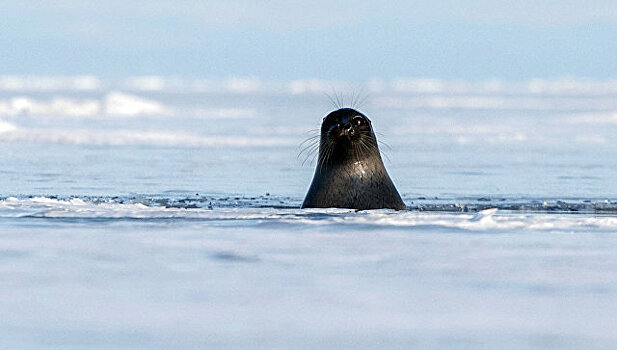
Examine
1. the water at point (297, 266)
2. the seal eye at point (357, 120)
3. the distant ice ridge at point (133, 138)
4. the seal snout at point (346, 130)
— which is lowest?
the water at point (297, 266)

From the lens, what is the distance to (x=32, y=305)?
4309 mm

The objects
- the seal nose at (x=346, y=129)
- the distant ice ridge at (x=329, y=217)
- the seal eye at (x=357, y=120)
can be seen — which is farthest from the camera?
the seal eye at (x=357, y=120)

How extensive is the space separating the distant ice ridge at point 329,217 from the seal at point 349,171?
1.54ft

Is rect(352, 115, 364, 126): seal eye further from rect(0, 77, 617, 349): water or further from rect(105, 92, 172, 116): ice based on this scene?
rect(105, 92, 172, 116): ice

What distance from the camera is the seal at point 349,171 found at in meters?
8.90

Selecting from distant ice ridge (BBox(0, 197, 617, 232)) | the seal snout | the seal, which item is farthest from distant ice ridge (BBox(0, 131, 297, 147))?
distant ice ridge (BBox(0, 197, 617, 232))

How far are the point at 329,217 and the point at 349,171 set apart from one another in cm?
134

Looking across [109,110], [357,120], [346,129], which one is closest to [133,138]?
[357,120]

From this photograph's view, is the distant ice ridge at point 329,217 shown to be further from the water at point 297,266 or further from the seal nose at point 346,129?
the seal nose at point 346,129

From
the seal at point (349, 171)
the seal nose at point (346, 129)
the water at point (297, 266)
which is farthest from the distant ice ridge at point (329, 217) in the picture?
the seal nose at point (346, 129)

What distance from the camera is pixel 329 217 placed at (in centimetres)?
766

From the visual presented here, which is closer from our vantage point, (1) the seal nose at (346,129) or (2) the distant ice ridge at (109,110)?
(1) the seal nose at (346,129)

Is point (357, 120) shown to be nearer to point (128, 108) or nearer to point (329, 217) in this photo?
point (329, 217)

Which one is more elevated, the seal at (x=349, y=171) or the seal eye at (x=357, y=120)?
the seal eye at (x=357, y=120)
